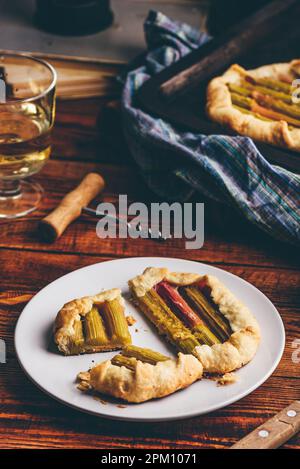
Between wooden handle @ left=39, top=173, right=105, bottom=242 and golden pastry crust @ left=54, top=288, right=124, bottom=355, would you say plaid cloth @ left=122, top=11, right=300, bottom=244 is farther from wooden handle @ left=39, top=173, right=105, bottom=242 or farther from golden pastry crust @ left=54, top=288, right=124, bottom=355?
golden pastry crust @ left=54, top=288, right=124, bottom=355

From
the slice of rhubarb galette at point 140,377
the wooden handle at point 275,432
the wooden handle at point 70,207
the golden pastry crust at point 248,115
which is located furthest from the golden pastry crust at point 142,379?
the golden pastry crust at point 248,115

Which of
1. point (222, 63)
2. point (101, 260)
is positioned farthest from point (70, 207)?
point (222, 63)

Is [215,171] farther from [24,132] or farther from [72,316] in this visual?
[72,316]

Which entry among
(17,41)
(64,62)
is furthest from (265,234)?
(17,41)

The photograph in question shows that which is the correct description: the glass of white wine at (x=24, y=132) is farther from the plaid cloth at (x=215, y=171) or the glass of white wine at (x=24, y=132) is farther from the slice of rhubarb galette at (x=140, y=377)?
the slice of rhubarb galette at (x=140, y=377)

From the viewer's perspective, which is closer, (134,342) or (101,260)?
(134,342)

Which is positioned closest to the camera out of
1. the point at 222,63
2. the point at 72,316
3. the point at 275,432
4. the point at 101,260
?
the point at 275,432

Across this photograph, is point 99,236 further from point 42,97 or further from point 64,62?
point 64,62
